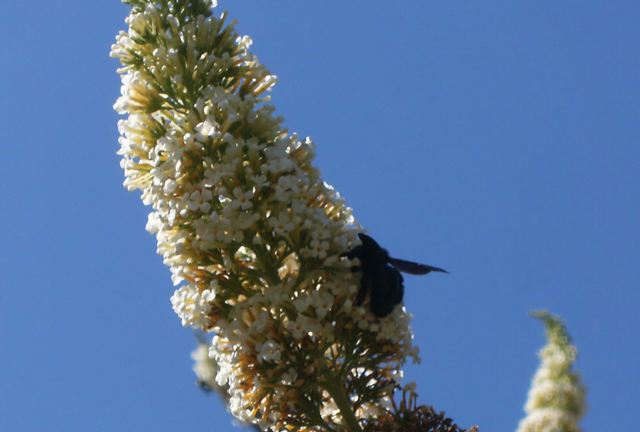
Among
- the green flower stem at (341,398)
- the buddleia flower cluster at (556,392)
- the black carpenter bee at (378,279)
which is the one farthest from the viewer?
the black carpenter bee at (378,279)

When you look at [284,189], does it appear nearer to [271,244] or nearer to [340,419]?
[271,244]

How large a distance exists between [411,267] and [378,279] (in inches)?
12.2

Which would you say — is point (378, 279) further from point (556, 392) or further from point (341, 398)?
point (556, 392)

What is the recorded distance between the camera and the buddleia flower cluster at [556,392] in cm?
376

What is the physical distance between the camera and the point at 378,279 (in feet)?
17.3

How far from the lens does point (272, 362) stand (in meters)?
5.30

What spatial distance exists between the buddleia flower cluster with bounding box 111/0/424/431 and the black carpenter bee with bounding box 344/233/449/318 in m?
0.08

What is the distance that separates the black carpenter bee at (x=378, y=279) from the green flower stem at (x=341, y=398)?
0.43 m

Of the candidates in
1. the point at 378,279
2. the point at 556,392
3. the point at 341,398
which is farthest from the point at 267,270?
the point at 556,392

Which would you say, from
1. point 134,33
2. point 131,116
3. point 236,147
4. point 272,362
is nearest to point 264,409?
point 272,362

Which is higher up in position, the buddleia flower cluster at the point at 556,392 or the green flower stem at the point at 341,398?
the green flower stem at the point at 341,398

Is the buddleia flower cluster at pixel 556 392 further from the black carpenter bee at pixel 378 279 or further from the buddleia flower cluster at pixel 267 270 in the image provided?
the buddleia flower cluster at pixel 267 270

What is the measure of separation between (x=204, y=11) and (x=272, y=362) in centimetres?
262

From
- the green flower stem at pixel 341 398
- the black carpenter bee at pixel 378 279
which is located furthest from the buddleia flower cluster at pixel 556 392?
the green flower stem at pixel 341 398
